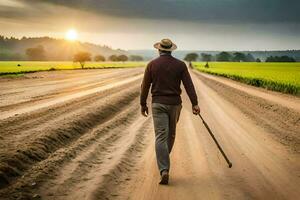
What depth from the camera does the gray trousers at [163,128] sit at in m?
7.35

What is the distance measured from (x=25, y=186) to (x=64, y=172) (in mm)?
992

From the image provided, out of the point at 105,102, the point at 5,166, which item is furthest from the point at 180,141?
the point at 105,102

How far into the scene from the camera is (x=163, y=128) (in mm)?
7469

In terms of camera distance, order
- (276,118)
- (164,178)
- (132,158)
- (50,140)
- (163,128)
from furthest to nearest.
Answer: (276,118), (50,140), (132,158), (163,128), (164,178)

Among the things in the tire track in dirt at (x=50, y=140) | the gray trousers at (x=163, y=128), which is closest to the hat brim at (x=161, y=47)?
the gray trousers at (x=163, y=128)

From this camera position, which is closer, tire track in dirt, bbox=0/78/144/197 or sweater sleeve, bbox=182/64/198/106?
sweater sleeve, bbox=182/64/198/106

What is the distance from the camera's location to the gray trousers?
7.35 metres

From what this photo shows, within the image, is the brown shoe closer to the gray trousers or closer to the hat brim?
the gray trousers

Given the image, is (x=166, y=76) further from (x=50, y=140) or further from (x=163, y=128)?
(x=50, y=140)

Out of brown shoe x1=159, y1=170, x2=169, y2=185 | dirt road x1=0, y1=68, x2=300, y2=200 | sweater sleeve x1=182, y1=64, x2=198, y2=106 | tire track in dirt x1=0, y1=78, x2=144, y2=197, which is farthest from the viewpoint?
tire track in dirt x1=0, y1=78, x2=144, y2=197

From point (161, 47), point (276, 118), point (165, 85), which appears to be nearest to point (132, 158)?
point (165, 85)

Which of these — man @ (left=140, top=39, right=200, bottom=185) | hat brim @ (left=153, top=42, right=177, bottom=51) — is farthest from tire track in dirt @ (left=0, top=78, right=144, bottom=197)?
hat brim @ (left=153, top=42, right=177, bottom=51)

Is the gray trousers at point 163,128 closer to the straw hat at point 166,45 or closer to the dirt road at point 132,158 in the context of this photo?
the dirt road at point 132,158

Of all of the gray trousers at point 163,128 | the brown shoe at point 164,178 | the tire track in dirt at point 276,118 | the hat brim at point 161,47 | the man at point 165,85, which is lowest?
the tire track in dirt at point 276,118
